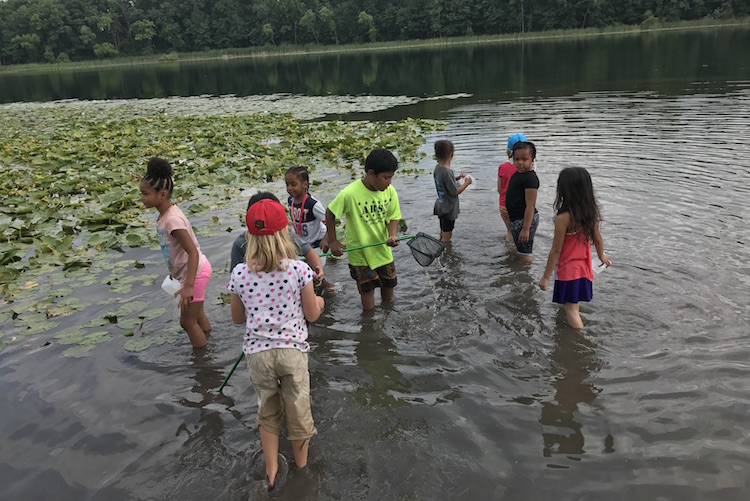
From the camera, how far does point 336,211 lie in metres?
4.83

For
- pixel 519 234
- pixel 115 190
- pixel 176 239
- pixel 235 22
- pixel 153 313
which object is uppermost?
pixel 235 22

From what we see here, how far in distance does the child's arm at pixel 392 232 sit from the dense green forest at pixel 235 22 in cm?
8424

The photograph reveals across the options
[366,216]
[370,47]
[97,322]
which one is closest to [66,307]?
[97,322]

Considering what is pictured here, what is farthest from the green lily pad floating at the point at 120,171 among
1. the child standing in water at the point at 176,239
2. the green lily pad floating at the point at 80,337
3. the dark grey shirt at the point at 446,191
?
the dark grey shirt at the point at 446,191

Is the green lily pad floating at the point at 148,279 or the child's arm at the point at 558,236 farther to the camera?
the green lily pad floating at the point at 148,279

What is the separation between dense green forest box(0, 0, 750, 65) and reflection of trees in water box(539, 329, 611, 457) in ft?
277

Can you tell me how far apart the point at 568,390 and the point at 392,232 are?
83.4 inches

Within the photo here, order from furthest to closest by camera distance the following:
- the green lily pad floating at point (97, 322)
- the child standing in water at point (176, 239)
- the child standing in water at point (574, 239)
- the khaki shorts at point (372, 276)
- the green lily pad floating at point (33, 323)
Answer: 1. the green lily pad floating at point (97, 322)
2. the green lily pad floating at point (33, 323)
3. the khaki shorts at point (372, 276)
4. the child standing in water at point (574, 239)
5. the child standing in water at point (176, 239)

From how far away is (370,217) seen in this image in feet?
16.2

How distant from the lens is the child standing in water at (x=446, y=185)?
22.0ft

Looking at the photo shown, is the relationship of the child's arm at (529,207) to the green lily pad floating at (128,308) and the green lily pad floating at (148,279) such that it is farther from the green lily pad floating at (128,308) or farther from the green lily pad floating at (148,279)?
the green lily pad floating at (148,279)

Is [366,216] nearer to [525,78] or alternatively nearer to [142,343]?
[142,343]

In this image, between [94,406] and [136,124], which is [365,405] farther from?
[136,124]

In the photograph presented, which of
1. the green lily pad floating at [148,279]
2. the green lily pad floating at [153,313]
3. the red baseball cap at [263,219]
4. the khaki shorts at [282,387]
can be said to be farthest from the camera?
the green lily pad floating at [148,279]
